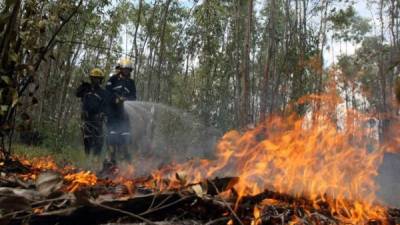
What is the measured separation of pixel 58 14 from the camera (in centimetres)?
428

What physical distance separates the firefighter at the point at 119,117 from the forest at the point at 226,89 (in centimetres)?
38

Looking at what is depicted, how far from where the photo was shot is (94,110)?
7852mm

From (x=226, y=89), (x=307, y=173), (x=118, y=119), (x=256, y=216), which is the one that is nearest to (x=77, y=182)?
(x=256, y=216)

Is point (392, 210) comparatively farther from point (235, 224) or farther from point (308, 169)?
point (235, 224)

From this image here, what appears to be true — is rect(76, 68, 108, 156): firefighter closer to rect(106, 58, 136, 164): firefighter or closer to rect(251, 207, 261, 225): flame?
rect(106, 58, 136, 164): firefighter

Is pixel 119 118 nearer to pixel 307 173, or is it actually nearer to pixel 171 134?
pixel 307 173

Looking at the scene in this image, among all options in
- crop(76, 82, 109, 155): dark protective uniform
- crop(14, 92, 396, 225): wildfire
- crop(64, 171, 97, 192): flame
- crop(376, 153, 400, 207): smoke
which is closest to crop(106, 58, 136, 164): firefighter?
crop(76, 82, 109, 155): dark protective uniform

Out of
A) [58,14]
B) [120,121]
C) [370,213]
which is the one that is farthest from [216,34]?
[370,213]

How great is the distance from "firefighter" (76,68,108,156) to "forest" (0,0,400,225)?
685 mm

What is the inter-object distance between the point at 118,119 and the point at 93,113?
507 millimetres

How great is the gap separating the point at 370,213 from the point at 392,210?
0.40 m

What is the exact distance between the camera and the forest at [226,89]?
374 centimetres

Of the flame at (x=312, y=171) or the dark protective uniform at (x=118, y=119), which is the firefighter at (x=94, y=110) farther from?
the flame at (x=312, y=171)

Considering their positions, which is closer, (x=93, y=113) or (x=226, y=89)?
(x=93, y=113)
